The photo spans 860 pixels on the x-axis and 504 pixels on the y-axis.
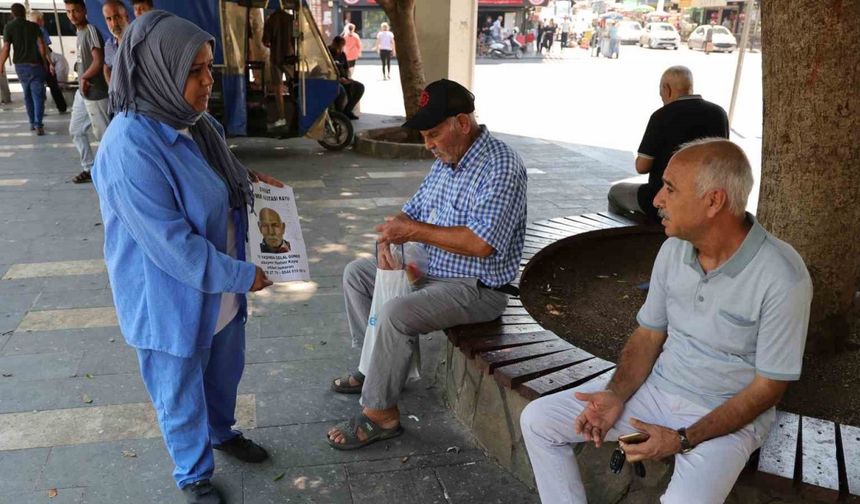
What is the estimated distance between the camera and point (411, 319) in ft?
9.33

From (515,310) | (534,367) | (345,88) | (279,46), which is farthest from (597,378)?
(345,88)

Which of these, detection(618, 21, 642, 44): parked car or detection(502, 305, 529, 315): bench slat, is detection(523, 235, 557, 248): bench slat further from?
detection(618, 21, 642, 44): parked car

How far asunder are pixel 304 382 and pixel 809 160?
8.40 feet

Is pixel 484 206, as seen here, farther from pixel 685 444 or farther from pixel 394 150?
pixel 394 150

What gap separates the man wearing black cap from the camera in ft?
9.32

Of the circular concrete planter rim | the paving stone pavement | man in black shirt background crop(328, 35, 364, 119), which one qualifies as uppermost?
man in black shirt background crop(328, 35, 364, 119)

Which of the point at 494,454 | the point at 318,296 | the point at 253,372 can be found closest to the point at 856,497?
the point at 494,454

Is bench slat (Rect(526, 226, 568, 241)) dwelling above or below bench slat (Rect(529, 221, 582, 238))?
below

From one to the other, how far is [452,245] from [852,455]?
156cm

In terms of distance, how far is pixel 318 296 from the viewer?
4.49 m

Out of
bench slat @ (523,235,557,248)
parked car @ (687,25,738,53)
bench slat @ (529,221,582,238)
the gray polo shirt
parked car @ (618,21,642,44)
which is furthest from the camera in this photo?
parked car @ (618,21,642,44)

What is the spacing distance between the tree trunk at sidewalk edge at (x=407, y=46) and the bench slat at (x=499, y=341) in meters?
6.32

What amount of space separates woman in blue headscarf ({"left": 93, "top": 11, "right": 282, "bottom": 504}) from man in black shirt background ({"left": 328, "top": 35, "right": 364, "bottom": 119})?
24.7 ft

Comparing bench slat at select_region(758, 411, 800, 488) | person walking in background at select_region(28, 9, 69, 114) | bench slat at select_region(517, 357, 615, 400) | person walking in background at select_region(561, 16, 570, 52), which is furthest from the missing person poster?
person walking in background at select_region(561, 16, 570, 52)
